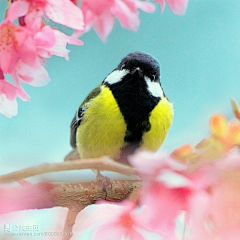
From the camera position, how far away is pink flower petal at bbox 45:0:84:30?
0.89 feet

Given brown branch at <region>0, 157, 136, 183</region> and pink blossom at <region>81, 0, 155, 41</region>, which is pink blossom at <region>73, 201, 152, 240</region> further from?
pink blossom at <region>81, 0, 155, 41</region>

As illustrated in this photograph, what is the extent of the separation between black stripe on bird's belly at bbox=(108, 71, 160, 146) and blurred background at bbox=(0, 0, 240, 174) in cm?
2

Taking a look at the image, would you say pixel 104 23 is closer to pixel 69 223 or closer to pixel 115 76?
pixel 115 76

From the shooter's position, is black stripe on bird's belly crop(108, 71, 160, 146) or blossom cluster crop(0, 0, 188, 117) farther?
black stripe on bird's belly crop(108, 71, 160, 146)

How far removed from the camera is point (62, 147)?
1.33 feet

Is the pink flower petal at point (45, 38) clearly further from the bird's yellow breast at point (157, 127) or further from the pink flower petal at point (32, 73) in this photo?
the bird's yellow breast at point (157, 127)

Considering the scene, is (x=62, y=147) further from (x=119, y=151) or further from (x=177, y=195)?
(x=177, y=195)

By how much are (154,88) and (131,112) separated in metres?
0.03

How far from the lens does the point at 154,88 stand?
15.1 inches

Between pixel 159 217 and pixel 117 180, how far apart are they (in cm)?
9

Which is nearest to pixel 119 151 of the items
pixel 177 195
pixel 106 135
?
pixel 106 135

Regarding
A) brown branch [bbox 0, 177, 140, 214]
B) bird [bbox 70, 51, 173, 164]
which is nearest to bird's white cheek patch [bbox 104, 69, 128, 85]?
bird [bbox 70, 51, 173, 164]

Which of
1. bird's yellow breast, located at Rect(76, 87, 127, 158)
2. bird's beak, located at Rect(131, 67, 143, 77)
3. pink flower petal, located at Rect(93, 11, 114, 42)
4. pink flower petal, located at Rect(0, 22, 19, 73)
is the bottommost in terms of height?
bird's yellow breast, located at Rect(76, 87, 127, 158)

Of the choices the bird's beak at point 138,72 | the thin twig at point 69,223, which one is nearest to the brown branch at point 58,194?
the thin twig at point 69,223
